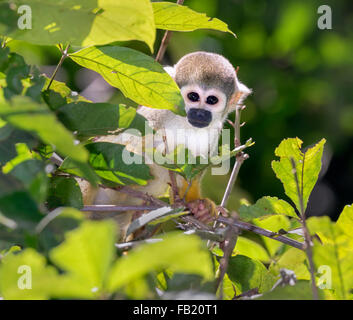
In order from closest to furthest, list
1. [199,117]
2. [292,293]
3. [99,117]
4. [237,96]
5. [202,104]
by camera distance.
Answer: [292,293] < [99,117] < [199,117] < [202,104] < [237,96]

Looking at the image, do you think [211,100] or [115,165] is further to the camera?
[211,100]

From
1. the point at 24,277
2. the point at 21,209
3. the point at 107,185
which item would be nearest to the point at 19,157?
the point at 21,209

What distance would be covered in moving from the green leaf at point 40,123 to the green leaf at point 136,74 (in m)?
0.60

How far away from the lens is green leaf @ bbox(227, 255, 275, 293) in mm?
1470

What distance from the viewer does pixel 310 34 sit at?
16.1ft

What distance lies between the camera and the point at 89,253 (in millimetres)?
722

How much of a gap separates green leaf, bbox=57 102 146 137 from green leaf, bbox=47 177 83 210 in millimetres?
146

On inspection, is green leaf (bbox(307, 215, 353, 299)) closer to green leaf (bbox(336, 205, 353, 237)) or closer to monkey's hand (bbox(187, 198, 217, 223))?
green leaf (bbox(336, 205, 353, 237))

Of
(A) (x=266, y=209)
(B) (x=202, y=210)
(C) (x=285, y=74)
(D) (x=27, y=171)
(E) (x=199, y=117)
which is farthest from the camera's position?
(C) (x=285, y=74)

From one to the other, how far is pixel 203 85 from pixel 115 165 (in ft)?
6.34

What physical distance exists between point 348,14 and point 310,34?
0.51 m

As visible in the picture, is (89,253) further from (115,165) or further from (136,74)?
(136,74)

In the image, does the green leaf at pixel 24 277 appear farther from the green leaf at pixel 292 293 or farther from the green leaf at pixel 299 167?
the green leaf at pixel 299 167

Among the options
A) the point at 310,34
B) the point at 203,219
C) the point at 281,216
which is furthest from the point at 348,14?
the point at 281,216
